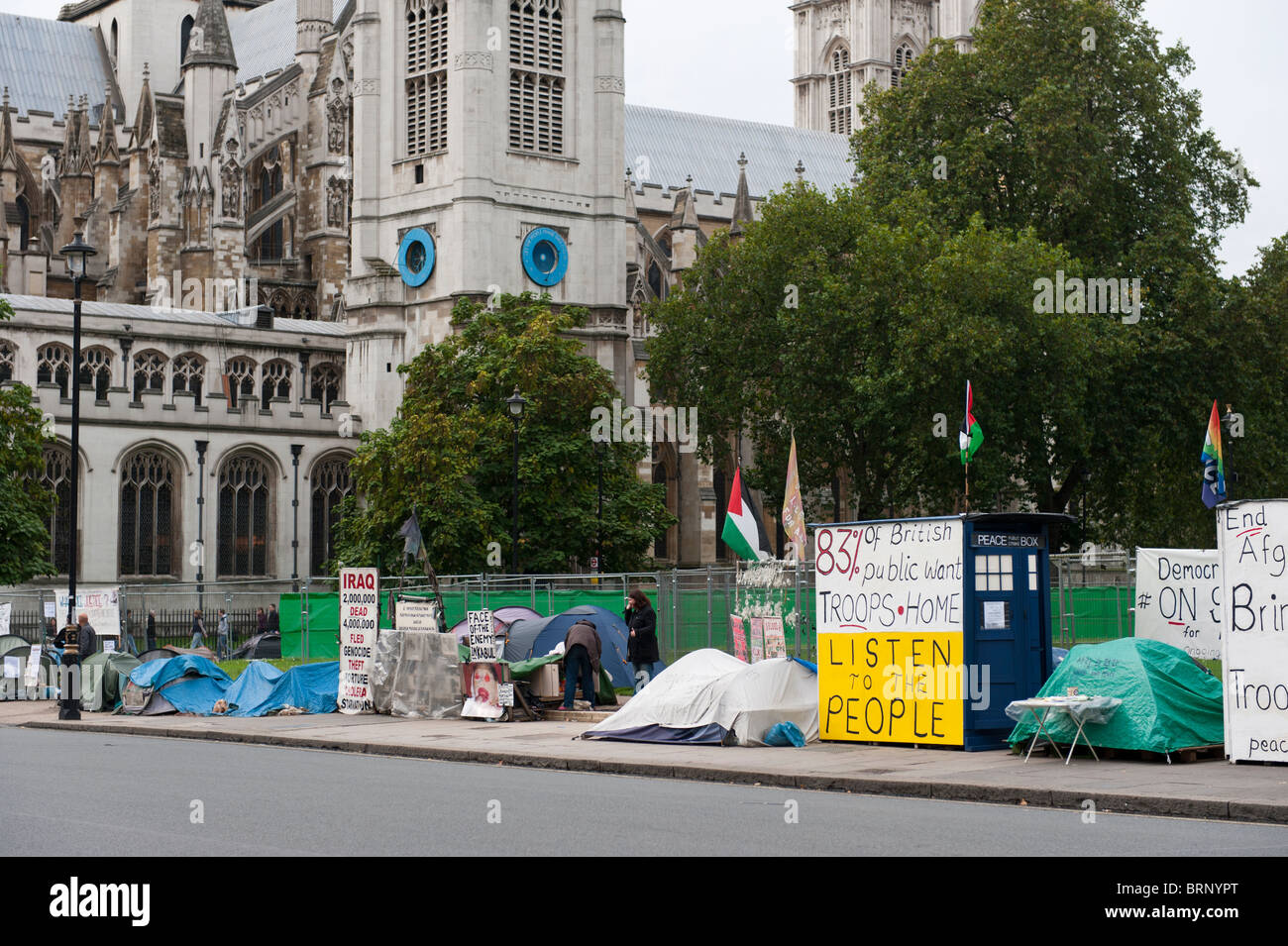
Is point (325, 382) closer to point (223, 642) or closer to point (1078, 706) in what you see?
point (223, 642)

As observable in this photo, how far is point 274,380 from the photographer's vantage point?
58406mm

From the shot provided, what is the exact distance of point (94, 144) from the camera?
74.3 metres

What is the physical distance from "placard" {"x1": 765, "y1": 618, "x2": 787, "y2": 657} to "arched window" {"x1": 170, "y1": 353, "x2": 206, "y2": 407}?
3852 centimetres

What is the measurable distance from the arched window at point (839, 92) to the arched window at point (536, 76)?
50.2m

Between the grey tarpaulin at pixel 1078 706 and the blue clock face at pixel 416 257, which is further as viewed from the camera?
the blue clock face at pixel 416 257

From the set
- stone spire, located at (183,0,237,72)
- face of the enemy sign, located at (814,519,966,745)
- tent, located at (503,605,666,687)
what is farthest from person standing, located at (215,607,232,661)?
stone spire, located at (183,0,237,72)

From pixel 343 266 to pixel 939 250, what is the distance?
25681 millimetres

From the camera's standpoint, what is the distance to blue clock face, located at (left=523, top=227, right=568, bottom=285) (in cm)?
5603

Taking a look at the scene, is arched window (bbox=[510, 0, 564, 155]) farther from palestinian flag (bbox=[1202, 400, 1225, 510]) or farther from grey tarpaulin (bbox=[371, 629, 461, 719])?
palestinian flag (bbox=[1202, 400, 1225, 510])

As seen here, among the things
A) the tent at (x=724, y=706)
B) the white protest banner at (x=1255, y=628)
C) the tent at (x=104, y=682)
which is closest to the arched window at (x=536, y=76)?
the tent at (x=104, y=682)

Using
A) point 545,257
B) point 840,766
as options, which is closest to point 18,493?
point 545,257

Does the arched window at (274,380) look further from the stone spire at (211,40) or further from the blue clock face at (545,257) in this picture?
the stone spire at (211,40)

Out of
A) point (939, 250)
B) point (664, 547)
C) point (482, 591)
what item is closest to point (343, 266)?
point (664, 547)

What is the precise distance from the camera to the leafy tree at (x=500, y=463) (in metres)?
46.4
